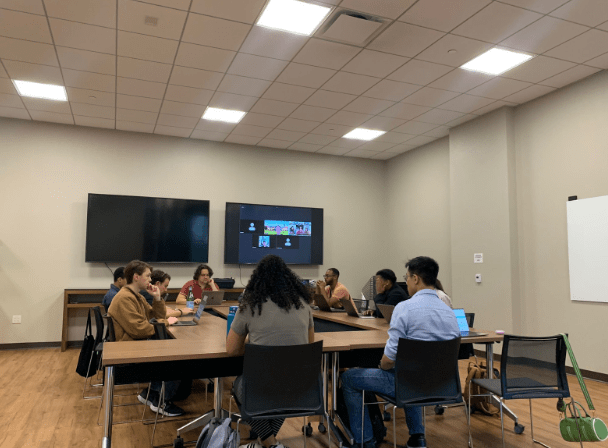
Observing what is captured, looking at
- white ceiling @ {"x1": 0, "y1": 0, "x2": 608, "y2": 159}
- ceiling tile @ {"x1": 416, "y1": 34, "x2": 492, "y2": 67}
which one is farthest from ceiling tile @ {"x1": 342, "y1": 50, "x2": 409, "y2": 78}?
ceiling tile @ {"x1": 416, "y1": 34, "x2": 492, "y2": 67}

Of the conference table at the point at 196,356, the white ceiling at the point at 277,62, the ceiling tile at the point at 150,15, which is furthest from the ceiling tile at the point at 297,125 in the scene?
the conference table at the point at 196,356

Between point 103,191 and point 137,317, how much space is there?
423 centimetres

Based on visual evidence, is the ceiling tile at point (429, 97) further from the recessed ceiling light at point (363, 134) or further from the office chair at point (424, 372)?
the office chair at point (424, 372)

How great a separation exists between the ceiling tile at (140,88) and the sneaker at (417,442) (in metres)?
4.39

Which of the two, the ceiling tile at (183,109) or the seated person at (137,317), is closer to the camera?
the seated person at (137,317)

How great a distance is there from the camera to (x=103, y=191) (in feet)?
23.5

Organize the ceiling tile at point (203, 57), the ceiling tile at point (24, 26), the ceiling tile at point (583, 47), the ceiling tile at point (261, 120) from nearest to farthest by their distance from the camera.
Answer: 1. the ceiling tile at point (24, 26)
2. the ceiling tile at point (583, 47)
3. the ceiling tile at point (203, 57)
4. the ceiling tile at point (261, 120)

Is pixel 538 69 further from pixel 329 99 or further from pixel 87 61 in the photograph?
pixel 87 61

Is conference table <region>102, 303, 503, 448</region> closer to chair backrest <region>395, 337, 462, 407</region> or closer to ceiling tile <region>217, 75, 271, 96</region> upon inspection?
chair backrest <region>395, 337, 462, 407</region>

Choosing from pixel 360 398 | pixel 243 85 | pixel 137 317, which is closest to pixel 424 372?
pixel 360 398

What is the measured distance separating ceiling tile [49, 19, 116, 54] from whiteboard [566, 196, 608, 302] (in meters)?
5.00

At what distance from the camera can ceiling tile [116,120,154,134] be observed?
6855 mm

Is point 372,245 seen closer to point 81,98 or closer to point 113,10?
point 81,98

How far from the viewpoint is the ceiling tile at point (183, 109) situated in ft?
19.9
